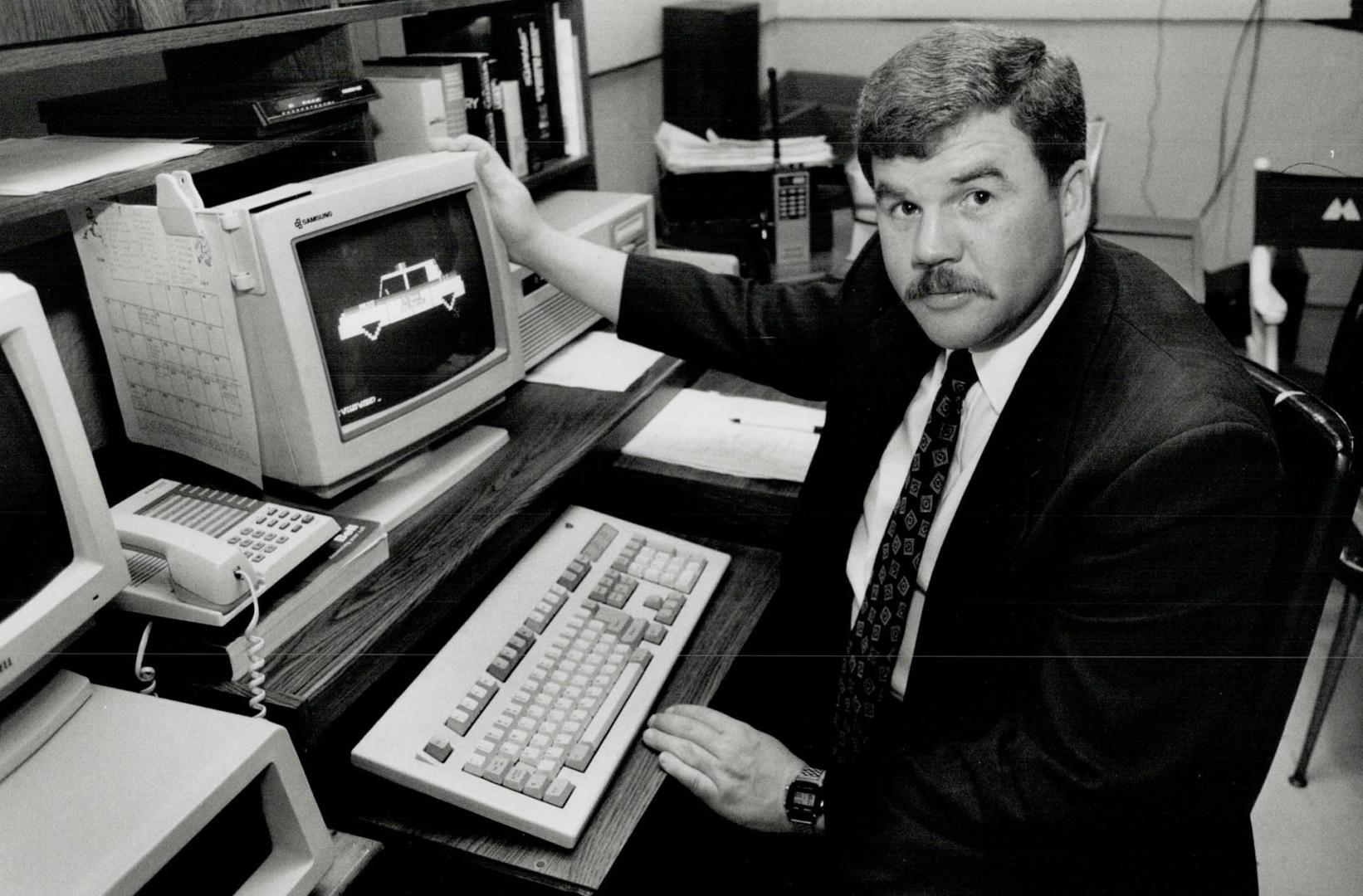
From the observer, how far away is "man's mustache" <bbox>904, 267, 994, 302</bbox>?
3.63 ft

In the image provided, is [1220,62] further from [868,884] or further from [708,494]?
[868,884]

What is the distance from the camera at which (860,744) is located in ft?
4.24

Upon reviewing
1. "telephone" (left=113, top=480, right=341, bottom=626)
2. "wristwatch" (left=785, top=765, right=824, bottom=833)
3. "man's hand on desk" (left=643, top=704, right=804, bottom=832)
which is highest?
"telephone" (left=113, top=480, right=341, bottom=626)

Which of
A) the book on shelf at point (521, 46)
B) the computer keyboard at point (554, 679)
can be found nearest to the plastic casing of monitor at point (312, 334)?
the computer keyboard at point (554, 679)

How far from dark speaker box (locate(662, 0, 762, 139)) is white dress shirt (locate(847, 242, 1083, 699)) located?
4.87 ft

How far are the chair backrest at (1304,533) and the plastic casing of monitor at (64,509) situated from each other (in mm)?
1131

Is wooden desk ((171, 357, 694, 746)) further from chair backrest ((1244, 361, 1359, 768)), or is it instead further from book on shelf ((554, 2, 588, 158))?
chair backrest ((1244, 361, 1359, 768))

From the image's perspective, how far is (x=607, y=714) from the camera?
1083 mm

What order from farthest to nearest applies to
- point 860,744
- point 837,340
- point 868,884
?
point 837,340 → point 860,744 → point 868,884

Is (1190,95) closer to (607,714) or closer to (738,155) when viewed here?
(738,155)

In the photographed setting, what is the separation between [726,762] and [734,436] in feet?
2.13

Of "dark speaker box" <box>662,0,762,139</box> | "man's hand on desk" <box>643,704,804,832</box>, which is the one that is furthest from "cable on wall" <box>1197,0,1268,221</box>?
"man's hand on desk" <box>643,704,804,832</box>

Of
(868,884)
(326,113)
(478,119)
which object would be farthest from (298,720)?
(478,119)

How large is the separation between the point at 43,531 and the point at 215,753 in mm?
274
